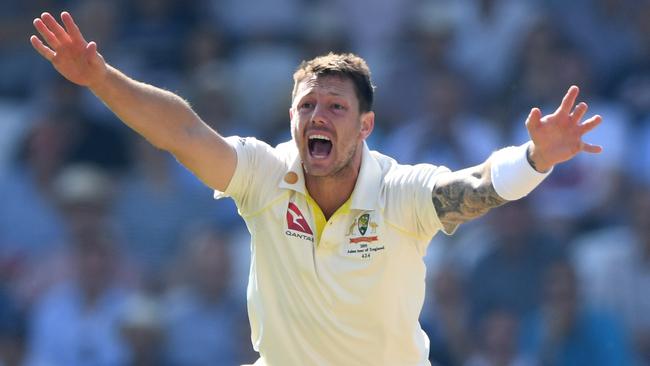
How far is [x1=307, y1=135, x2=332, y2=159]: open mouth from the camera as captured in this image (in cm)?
586

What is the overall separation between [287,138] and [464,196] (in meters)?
4.52

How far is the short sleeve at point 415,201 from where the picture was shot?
18.8ft

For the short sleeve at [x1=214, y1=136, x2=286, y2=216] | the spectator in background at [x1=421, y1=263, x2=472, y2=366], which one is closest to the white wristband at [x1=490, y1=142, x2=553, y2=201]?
the short sleeve at [x1=214, y1=136, x2=286, y2=216]

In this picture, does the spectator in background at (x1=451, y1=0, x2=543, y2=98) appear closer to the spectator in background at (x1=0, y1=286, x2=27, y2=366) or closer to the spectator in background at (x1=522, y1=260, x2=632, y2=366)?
the spectator in background at (x1=522, y1=260, x2=632, y2=366)

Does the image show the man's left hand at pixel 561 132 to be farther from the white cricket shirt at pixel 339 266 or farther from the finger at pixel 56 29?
the finger at pixel 56 29

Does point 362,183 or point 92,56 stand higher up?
point 92,56

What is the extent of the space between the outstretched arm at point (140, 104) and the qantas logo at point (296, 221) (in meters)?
0.30

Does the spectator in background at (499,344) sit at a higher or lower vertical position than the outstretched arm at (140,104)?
lower

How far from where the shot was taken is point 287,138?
33.1 feet

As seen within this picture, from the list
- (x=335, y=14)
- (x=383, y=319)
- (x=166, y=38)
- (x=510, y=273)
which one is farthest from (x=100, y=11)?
(x=383, y=319)

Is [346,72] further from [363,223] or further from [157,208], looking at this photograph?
[157,208]

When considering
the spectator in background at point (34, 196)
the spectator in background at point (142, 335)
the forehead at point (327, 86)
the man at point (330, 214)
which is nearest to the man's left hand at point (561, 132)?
the man at point (330, 214)

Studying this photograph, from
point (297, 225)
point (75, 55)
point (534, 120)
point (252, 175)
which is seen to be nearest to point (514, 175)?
point (534, 120)

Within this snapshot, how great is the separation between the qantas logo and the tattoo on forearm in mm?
544
